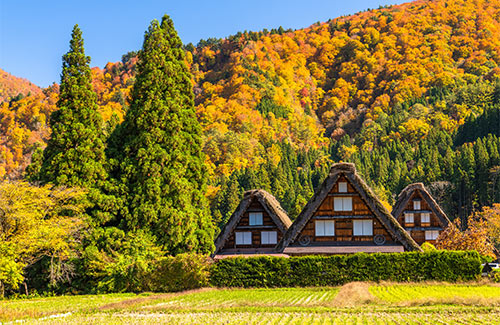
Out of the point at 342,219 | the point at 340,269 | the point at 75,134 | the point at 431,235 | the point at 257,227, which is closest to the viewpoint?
the point at 340,269

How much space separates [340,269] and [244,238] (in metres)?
16.9

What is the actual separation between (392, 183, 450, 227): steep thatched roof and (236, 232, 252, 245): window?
80.3 feet

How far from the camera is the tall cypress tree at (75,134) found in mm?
38875

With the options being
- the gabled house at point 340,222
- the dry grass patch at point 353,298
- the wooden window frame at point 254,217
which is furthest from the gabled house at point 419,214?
the dry grass patch at point 353,298

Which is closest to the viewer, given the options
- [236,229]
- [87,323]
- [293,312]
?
[87,323]

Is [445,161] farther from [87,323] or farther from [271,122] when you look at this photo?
[87,323]

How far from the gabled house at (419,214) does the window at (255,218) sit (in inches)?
947

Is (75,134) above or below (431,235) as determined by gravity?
above

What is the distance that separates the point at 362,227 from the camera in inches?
1597

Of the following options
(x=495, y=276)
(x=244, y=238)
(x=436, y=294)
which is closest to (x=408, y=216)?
(x=244, y=238)

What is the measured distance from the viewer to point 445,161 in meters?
108

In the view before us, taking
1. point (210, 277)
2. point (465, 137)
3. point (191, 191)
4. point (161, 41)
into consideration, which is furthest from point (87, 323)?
point (465, 137)

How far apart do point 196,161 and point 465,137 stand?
4432 inches

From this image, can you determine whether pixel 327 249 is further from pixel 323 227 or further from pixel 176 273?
pixel 176 273
